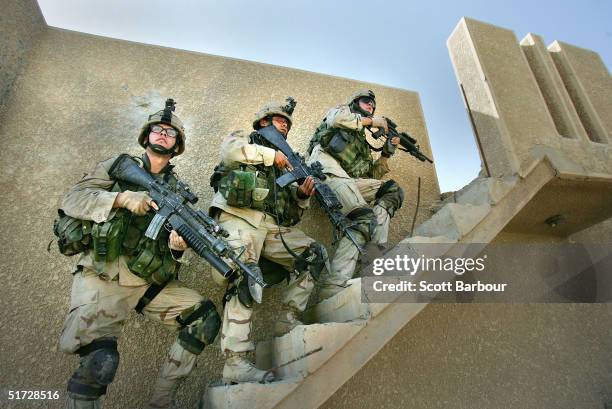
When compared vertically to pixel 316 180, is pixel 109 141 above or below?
above

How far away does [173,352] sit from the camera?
2.44 meters

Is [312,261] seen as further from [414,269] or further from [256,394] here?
[256,394]

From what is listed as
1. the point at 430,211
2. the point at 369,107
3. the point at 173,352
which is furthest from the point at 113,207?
the point at 430,211

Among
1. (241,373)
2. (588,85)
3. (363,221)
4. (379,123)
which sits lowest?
(241,373)

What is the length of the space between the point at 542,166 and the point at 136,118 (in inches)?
149

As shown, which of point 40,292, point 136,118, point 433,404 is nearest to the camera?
point 40,292

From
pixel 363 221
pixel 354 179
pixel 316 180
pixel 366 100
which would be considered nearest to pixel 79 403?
pixel 316 180

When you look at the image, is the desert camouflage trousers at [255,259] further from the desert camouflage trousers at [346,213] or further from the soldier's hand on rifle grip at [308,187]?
the soldier's hand on rifle grip at [308,187]

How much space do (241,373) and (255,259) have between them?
715 mm

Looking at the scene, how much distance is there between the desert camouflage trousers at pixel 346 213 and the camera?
2.93 m

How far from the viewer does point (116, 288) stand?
7.79ft

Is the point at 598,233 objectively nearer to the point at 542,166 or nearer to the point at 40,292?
the point at 542,166

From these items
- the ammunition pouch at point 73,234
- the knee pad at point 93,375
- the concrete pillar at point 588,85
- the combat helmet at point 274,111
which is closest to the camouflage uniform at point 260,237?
the combat helmet at point 274,111

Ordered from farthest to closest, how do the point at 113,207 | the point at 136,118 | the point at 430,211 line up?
the point at 430,211 < the point at 136,118 < the point at 113,207
